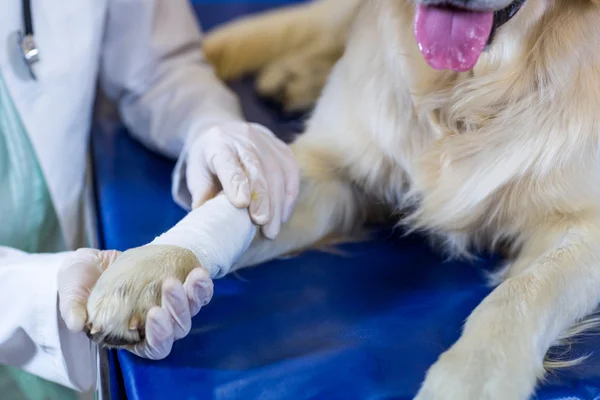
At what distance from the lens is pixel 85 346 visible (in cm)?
95

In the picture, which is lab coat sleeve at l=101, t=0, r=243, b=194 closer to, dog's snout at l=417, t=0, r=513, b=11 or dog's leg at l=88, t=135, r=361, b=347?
dog's leg at l=88, t=135, r=361, b=347

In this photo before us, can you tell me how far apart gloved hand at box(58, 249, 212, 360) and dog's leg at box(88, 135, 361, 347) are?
1 cm

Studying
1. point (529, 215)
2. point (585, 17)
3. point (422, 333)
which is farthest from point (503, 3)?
point (422, 333)

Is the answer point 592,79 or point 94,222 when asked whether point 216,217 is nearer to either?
point 94,222

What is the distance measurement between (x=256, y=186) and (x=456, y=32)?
0.35 m

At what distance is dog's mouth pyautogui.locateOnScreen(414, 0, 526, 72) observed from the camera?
0.98 m

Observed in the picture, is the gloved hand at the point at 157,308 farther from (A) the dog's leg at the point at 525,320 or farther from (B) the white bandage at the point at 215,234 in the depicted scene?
(A) the dog's leg at the point at 525,320

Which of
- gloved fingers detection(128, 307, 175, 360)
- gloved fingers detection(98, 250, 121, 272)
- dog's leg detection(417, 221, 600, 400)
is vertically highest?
gloved fingers detection(98, 250, 121, 272)

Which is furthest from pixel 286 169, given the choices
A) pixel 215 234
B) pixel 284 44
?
pixel 284 44

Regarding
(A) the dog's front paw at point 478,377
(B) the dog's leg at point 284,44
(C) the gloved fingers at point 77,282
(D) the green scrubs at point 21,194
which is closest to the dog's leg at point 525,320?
(A) the dog's front paw at point 478,377

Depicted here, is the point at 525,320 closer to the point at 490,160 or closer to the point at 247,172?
the point at 490,160

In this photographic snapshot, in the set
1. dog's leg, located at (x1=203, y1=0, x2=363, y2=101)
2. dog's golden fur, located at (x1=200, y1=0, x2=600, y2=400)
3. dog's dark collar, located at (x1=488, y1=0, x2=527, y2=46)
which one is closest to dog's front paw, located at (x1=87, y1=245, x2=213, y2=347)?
dog's golden fur, located at (x1=200, y1=0, x2=600, y2=400)

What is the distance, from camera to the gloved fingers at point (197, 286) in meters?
0.82

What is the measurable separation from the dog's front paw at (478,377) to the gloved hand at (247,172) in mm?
343
